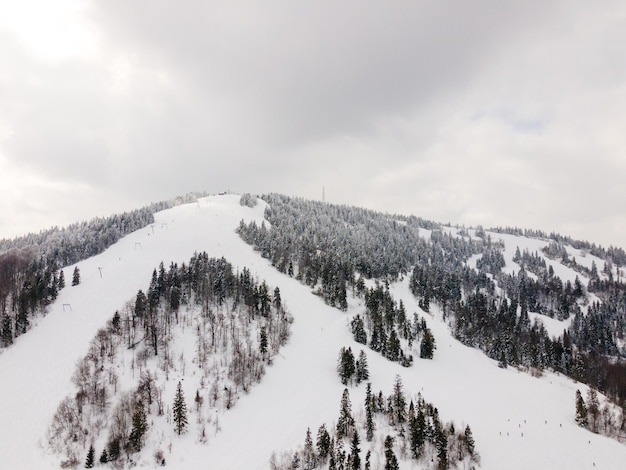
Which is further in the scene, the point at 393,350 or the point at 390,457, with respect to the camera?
the point at 393,350

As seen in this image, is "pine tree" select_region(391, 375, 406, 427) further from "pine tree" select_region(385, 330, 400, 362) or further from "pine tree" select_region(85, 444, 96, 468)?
"pine tree" select_region(85, 444, 96, 468)

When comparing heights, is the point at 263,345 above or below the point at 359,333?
below

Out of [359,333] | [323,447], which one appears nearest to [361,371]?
[359,333]

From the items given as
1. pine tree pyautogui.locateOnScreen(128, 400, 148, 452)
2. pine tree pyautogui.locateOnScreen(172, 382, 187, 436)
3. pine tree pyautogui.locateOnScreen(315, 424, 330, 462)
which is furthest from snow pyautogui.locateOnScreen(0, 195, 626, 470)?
pine tree pyautogui.locateOnScreen(315, 424, 330, 462)

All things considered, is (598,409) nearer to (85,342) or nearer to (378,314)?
(378,314)

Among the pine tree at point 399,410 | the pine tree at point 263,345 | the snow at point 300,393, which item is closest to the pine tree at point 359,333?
the snow at point 300,393

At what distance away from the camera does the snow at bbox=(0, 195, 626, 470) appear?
67.9 metres

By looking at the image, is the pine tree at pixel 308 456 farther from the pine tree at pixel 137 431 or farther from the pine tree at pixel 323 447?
the pine tree at pixel 137 431

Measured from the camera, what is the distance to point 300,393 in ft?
288

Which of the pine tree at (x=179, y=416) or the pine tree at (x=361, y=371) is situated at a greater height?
the pine tree at (x=361, y=371)

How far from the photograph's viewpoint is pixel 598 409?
93125 millimetres

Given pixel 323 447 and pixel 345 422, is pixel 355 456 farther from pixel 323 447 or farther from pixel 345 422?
pixel 345 422

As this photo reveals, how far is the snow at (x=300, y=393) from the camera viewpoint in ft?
223

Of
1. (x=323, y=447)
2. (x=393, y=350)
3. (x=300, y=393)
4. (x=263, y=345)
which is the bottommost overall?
(x=323, y=447)
